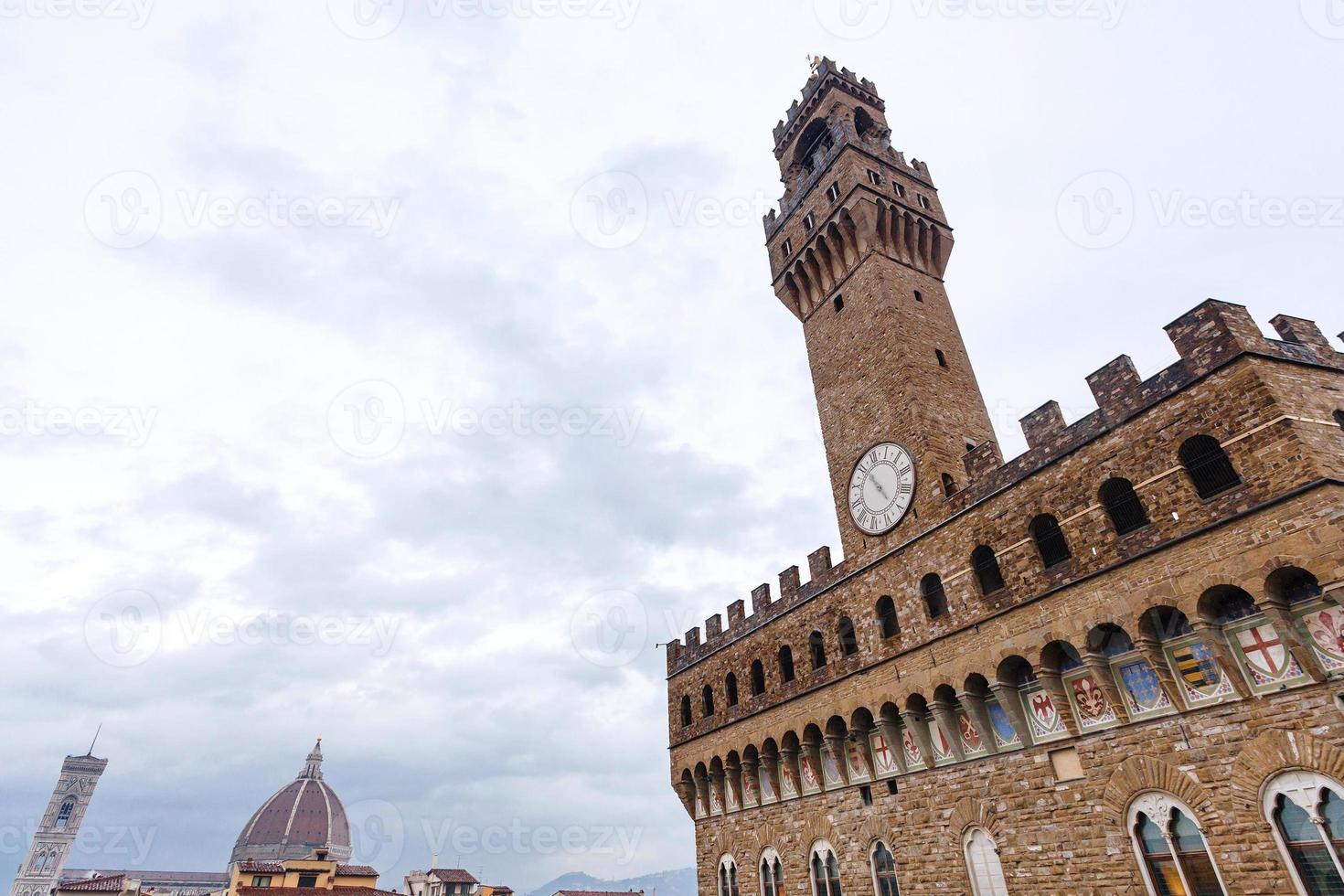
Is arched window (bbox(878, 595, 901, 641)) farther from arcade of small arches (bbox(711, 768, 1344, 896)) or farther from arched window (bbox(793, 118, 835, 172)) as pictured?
arched window (bbox(793, 118, 835, 172))

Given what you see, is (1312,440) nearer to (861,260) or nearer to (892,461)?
(892,461)

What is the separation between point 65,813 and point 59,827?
2201mm

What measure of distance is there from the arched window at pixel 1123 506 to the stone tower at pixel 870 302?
3488 mm

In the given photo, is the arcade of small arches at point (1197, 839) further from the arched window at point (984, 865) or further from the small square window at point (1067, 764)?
the small square window at point (1067, 764)

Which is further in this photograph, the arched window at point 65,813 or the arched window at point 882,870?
the arched window at point 65,813

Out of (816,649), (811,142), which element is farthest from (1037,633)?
(811,142)

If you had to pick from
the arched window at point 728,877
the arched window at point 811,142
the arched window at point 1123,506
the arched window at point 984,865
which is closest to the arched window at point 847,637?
the arched window at point 984,865

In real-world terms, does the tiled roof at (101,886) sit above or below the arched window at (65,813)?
below

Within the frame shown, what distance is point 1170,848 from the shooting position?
13750 millimetres

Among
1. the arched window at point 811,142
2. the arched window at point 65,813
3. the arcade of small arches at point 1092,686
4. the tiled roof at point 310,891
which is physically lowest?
the tiled roof at point 310,891

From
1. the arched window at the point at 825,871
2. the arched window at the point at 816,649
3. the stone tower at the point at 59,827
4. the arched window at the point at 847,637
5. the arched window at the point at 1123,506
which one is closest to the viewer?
the arched window at the point at 1123,506

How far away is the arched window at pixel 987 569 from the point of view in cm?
1798

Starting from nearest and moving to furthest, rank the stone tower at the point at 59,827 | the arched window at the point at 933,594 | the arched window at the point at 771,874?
the arched window at the point at 933,594
the arched window at the point at 771,874
the stone tower at the point at 59,827

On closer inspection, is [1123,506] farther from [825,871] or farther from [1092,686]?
[825,871]
